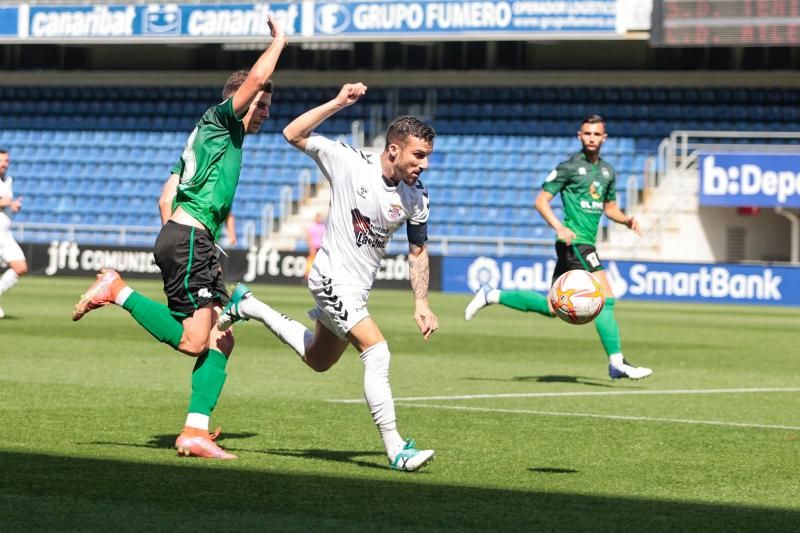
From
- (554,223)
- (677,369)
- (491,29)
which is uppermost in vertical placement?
(491,29)

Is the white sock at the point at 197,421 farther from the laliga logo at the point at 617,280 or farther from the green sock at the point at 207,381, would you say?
the laliga logo at the point at 617,280

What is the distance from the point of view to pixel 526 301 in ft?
43.5

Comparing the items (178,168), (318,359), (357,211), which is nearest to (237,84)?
(178,168)

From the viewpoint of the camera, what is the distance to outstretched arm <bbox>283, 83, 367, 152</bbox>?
7.34 metres

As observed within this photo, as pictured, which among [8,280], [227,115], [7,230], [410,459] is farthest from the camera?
[8,280]

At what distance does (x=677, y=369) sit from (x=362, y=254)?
7.75m

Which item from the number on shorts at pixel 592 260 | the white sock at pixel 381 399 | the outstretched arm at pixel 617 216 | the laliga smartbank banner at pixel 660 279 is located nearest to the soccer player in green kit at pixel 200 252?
the white sock at pixel 381 399

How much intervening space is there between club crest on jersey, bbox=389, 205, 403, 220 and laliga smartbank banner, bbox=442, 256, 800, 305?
75.3ft

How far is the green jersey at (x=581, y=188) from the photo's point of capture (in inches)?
516

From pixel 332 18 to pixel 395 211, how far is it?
30038 millimetres

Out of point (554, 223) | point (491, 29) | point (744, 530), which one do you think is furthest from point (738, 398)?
point (491, 29)

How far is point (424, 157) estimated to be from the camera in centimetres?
741

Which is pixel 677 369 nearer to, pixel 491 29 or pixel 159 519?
pixel 159 519

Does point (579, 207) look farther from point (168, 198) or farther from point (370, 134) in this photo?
point (370, 134)
